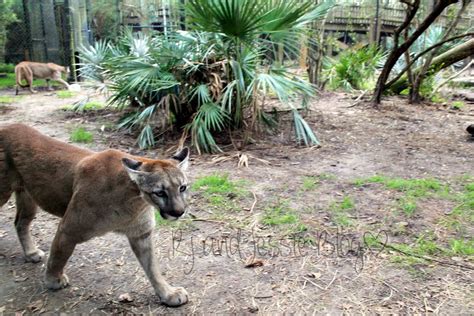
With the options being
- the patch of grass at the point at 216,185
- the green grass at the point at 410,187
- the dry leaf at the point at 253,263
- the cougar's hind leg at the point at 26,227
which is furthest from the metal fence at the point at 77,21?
the dry leaf at the point at 253,263

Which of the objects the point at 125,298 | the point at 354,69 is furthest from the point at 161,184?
the point at 354,69

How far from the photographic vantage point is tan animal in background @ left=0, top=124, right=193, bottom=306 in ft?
9.06

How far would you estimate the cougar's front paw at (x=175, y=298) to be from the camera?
3090 millimetres

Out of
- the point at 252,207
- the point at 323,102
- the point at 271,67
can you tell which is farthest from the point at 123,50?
the point at 252,207

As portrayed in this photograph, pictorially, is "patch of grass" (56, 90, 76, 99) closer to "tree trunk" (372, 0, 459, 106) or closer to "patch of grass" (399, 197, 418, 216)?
"tree trunk" (372, 0, 459, 106)

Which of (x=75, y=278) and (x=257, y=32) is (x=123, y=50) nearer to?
(x=257, y=32)

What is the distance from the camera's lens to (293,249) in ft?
12.5

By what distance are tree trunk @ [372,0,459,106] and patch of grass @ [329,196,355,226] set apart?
478 centimetres

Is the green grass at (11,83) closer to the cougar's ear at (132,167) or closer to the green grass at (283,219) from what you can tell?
the green grass at (283,219)

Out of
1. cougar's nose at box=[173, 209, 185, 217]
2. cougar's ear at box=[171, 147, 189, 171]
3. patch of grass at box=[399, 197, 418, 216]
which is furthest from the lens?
patch of grass at box=[399, 197, 418, 216]

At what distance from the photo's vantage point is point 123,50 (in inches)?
348

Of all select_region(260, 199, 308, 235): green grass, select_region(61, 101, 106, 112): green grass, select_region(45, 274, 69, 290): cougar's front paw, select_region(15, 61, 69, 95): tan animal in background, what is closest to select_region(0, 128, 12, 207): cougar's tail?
select_region(45, 274, 69, 290): cougar's front paw

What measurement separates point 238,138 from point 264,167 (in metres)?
1.23

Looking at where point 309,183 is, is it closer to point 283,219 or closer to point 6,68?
point 283,219
